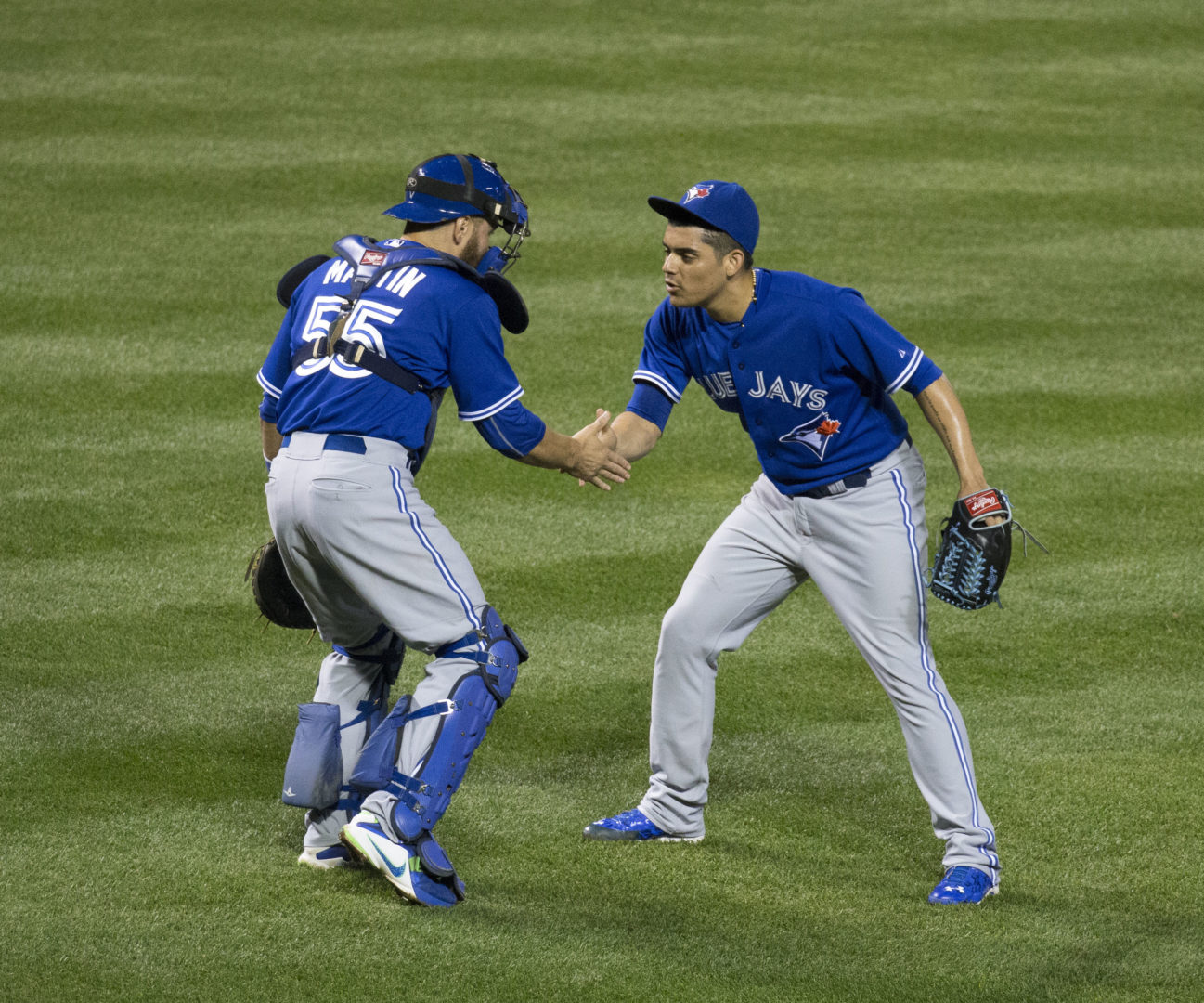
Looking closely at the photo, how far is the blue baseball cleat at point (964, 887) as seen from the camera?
Result: 14.5ft

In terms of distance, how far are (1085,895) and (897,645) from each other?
0.91 meters

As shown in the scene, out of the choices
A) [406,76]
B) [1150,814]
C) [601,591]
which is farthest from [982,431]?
[406,76]

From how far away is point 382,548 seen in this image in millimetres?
4188

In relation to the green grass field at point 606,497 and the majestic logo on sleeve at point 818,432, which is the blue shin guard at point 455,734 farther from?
the majestic logo on sleeve at point 818,432

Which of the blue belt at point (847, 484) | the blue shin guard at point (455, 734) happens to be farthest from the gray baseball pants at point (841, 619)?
the blue shin guard at point (455, 734)

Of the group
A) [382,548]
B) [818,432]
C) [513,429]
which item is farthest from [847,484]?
[382,548]

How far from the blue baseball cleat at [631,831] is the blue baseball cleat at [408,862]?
672 millimetres

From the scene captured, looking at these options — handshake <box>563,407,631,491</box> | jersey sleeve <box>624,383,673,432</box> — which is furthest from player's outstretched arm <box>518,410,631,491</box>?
jersey sleeve <box>624,383,673,432</box>

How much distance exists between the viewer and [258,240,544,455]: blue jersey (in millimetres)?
4234

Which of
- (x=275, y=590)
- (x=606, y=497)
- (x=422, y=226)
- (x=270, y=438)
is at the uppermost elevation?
(x=422, y=226)

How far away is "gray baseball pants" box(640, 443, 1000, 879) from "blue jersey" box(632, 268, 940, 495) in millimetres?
104

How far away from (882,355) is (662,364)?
806 mm

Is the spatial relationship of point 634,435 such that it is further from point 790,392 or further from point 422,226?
point 422,226

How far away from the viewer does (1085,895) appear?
4500 millimetres
